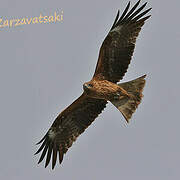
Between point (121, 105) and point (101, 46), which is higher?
point (101, 46)

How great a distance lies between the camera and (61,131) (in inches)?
498

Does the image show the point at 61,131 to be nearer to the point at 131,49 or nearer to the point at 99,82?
the point at 99,82

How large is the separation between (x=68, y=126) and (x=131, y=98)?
184 centimetres

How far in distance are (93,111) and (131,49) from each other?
6.11 feet

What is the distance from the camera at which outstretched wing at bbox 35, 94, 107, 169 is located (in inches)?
486

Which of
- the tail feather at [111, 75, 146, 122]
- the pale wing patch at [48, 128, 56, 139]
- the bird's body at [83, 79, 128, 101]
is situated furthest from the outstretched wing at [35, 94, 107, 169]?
the bird's body at [83, 79, 128, 101]

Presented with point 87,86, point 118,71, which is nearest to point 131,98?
point 118,71

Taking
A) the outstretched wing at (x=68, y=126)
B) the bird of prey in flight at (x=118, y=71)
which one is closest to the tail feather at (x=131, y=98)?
the bird of prey in flight at (x=118, y=71)

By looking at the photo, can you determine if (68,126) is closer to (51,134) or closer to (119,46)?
(51,134)

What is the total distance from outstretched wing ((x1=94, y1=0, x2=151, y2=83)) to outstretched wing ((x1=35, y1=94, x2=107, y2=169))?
91 cm

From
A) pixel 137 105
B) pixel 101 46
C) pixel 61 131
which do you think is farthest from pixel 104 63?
pixel 61 131

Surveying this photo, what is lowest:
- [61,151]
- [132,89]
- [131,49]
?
[61,151]

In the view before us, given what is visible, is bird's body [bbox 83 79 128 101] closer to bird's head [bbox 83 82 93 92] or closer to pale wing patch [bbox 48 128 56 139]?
bird's head [bbox 83 82 93 92]

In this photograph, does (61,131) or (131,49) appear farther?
(61,131)
